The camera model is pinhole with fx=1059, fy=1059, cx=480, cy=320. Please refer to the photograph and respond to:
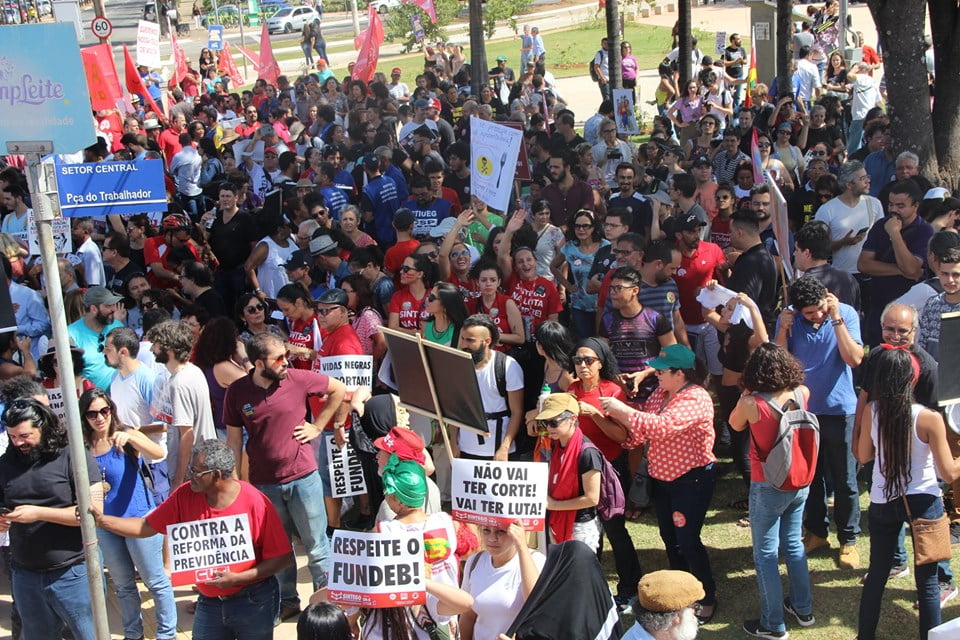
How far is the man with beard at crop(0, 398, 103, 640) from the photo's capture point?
217 inches

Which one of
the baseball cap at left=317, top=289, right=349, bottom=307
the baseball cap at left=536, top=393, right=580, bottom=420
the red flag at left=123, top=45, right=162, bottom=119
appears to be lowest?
the baseball cap at left=536, top=393, right=580, bottom=420

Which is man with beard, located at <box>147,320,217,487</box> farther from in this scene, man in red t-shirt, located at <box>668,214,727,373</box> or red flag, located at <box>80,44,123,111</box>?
red flag, located at <box>80,44,123,111</box>

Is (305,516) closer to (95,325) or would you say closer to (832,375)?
(95,325)

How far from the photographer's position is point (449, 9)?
143 ft

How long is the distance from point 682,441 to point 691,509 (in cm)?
40

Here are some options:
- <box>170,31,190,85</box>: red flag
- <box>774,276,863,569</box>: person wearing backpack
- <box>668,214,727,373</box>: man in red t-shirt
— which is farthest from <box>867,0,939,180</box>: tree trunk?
<box>170,31,190,85</box>: red flag

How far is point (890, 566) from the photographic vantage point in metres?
5.50

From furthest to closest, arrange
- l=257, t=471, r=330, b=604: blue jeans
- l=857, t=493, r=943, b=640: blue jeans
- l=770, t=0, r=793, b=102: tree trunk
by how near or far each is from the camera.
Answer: l=770, t=0, r=793, b=102: tree trunk < l=257, t=471, r=330, b=604: blue jeans < l=857, t=493, r=943, b=640: blue jeans

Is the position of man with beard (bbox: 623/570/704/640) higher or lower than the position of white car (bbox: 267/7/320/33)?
lower

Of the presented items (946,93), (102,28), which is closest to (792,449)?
(946,93)

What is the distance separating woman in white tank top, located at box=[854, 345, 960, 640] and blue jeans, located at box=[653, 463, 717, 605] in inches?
36.2

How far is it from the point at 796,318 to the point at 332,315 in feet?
10.4

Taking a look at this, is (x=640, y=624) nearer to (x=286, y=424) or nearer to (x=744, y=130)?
(x=286, y=424)

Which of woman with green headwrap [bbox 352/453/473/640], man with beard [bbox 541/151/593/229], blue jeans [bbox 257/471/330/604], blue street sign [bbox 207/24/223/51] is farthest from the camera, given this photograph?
blue street sign [bbox 207/24/223/51]
